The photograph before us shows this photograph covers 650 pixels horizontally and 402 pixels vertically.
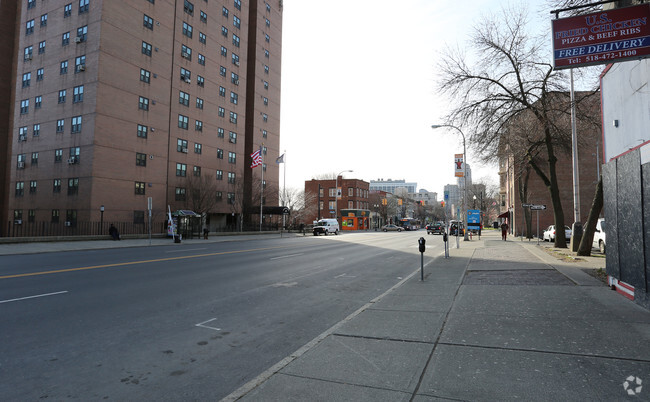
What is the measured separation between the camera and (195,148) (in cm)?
4416

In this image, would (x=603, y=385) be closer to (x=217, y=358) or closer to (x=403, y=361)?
(x=403, y=361)

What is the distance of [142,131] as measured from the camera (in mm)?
37531

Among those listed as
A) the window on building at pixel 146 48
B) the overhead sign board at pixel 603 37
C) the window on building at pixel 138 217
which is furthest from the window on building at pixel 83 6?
the overhead sign board at pixel 603 37

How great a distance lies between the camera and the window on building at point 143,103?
37.2 m

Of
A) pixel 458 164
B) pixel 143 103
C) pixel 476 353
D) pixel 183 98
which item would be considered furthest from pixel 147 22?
pixel 476 353

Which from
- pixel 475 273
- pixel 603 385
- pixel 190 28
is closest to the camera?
pixel 603 385

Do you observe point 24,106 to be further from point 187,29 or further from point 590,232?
point 590,232

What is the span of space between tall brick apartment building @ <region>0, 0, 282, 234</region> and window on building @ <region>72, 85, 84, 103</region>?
4.4 inches

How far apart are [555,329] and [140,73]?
4179 cm

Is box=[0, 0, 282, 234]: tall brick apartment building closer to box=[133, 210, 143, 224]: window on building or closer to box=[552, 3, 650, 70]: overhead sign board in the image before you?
box=[133, 210, 143, 224]: window on building

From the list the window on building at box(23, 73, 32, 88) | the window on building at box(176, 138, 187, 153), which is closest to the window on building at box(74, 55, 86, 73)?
the window on building at box(23, 73, 32, 88)

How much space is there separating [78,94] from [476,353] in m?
41.6

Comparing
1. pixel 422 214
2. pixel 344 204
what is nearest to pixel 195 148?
pixel 344 204

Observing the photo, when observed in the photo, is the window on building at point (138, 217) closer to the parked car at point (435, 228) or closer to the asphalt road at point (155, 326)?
the asphalt road at point (155, 326)
